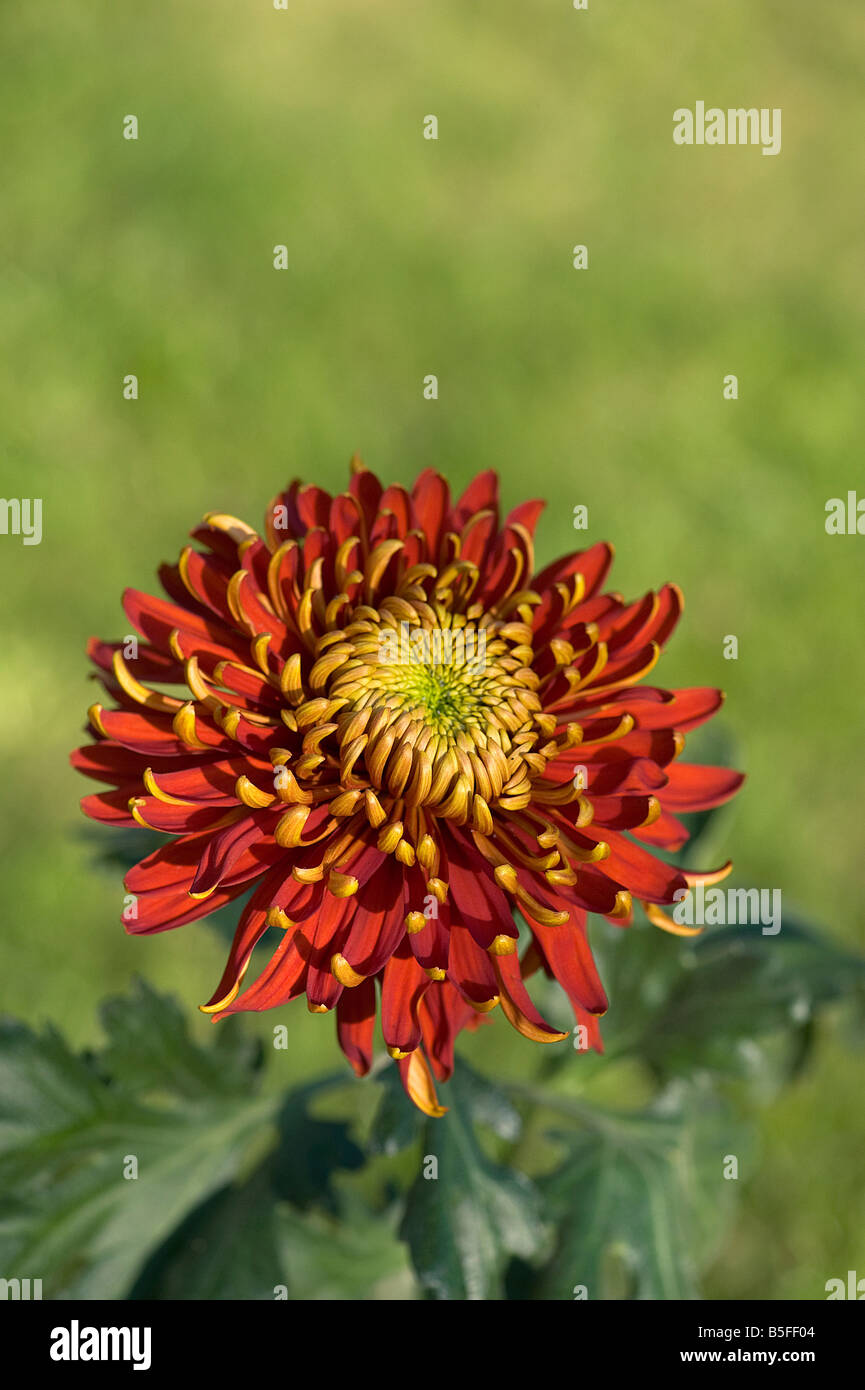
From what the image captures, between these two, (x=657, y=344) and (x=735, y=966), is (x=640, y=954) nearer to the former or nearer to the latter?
(x=735, y=966)

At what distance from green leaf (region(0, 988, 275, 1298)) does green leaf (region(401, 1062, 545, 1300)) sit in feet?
1.49

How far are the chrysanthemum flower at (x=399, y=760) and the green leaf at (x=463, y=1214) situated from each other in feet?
0.93

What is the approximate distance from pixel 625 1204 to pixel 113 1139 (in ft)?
2.80

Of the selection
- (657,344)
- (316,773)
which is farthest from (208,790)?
(657,344)

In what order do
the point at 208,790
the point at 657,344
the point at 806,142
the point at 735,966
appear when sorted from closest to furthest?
the point at 208,790 → the point at 735,966 → the point at 657,344 → the point at 806,142

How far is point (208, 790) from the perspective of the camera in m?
1.67

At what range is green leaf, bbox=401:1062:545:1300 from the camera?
1.82 metres

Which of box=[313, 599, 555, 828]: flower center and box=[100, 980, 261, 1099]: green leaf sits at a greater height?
box=[313, 599, 555, 828]: flower center

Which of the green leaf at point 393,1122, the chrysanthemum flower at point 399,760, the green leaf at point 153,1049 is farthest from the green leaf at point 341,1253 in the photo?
the chrysanthemum flower at point 399,760

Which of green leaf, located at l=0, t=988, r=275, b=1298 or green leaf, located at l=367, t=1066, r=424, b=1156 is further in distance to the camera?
green leaf, located at l=0, t=988, r=275, b=1298

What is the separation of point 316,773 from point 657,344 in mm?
3859

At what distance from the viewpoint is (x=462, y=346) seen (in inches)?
196

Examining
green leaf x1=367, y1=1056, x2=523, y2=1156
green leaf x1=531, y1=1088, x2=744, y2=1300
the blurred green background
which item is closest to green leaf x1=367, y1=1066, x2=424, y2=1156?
green leaf x1=367, y1=1056, x2=523, y2=1156

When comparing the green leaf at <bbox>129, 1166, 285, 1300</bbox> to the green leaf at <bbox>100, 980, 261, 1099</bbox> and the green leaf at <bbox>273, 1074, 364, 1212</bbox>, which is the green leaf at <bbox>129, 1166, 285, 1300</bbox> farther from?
the green leaf at <bbox>100, 980, 261, 1099</bbox>
